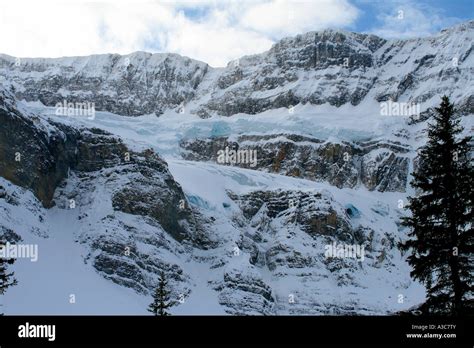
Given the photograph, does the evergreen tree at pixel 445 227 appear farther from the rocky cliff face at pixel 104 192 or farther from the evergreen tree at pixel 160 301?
the rocky cliff face at pixel 104 192

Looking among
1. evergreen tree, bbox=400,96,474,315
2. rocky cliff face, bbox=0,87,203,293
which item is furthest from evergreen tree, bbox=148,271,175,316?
rocky cliff face, bbox=0,87,203,293

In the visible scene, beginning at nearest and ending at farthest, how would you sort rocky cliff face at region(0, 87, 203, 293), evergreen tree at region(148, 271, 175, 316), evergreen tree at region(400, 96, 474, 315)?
1. evergreen tree at region(400, 96, 474, 315)
2. evergreen tree at region(148, 271, 175, 316)
3. rocky cliff face at region(0, 87, 203, 293)

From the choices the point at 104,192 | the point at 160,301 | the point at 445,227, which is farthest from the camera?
the point at 104,192

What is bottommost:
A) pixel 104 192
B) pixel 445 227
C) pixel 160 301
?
pixel 160 301

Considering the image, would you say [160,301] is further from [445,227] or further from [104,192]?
[104,192]

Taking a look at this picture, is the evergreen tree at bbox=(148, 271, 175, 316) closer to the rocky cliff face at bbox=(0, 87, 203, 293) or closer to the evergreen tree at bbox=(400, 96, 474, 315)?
the evergreen tree at bbox=(400, 96, 474, 315)

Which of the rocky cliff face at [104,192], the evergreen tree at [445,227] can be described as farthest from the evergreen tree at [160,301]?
the rocky cliff face at [104,192]

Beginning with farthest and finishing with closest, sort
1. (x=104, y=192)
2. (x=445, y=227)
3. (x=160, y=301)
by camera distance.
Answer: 1. (x=104, y=192)
2. (x=160, y=301)
3. (x=445, y=227)

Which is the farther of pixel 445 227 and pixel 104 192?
pixel 104 192

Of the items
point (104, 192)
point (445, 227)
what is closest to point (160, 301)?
point (445, 227)
